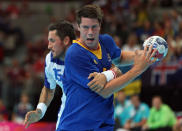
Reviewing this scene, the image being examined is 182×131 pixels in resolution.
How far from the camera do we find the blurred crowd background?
11.5 m

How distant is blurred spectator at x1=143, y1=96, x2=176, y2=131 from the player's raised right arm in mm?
5337

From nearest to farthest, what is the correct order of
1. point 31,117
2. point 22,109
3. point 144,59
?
point 144,59, point 31,117, point 22,109

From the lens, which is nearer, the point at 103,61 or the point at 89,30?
the point at 89,30

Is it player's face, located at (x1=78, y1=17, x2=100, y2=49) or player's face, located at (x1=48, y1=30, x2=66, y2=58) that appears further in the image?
player's face, located at (x1=48, y1=30, x2=66, y2=58)

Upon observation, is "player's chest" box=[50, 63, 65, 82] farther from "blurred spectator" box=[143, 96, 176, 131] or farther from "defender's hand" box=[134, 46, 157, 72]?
"blurred spectator" box=[143, 96, 176, 131]

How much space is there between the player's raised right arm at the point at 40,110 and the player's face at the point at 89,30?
126cm

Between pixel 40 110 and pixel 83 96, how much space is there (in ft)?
3.88

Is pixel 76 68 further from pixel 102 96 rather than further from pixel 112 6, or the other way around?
pixel 112 6

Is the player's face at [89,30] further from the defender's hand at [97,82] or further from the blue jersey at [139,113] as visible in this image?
the blue jersey at [139,113]

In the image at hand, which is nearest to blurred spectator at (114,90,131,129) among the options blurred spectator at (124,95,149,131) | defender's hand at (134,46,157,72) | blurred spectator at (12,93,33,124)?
blurred spectator at (124,95,149,131)

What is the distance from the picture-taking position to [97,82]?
386 centimetres

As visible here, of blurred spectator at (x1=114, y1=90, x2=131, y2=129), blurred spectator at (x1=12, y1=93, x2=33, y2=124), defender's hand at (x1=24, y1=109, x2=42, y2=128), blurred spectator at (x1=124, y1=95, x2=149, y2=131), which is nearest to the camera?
defender's hand at (x1=24, y1=109, x2=42, y2=128)

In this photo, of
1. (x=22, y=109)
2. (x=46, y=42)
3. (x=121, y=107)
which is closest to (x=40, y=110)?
(x=121, y=107)

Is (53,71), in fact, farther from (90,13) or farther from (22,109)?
(22,109)
